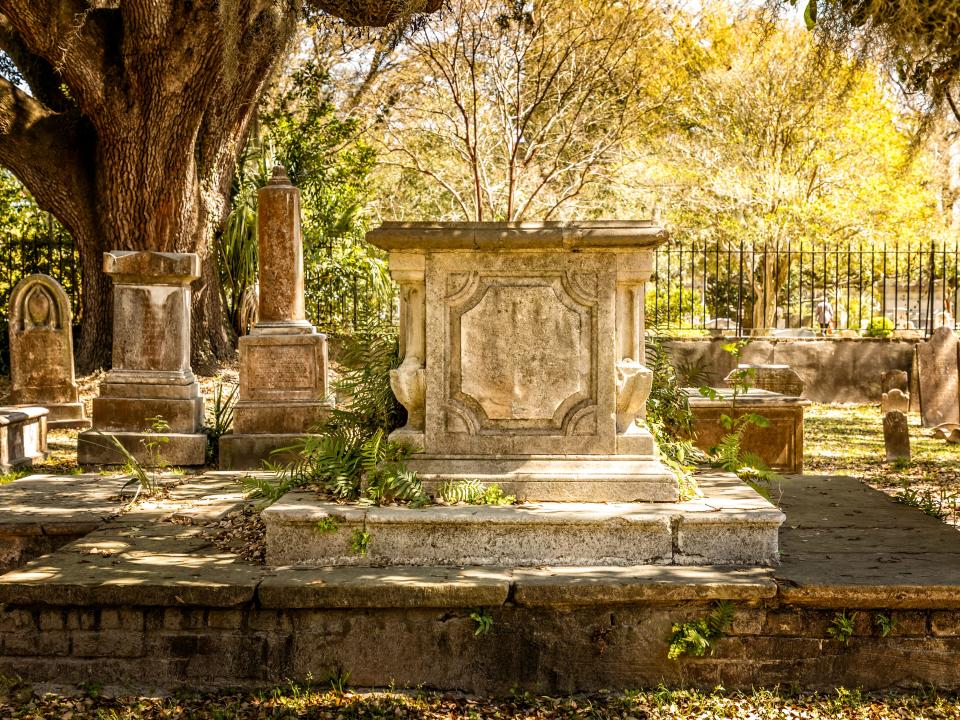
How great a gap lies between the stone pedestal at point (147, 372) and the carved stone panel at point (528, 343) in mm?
4545

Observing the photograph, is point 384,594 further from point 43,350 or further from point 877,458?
point 43,350

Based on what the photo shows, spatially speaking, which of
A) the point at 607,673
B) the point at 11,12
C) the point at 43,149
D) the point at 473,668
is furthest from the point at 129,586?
the point at 43,149

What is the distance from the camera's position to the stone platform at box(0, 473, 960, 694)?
13.1 feet

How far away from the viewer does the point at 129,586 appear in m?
4.04

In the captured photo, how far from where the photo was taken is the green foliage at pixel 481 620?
398 cm

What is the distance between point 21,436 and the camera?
8.54 meters

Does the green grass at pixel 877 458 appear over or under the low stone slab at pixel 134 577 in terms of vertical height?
under

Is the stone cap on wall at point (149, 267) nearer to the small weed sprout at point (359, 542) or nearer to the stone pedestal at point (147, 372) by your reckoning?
the stone pedestal at point (147, 372)

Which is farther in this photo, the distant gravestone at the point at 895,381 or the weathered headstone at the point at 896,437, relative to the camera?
the distant gravestone at the point at 895,381

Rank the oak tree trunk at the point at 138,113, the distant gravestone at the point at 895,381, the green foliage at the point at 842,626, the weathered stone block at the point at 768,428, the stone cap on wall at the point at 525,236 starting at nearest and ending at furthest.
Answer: the green foliage at the point at 842,626
the stone cap on wall at the point at 525,236
the weathered stone block at the point at 768,428
the oak tree trunk at the point at 138,113
the distant gravestone at the point at 895,381

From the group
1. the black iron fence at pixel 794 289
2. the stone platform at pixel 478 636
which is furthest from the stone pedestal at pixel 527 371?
the black iron fence at pixel 794 289

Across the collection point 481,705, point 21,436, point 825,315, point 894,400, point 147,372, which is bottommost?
point 481,705

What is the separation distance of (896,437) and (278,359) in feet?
20.4

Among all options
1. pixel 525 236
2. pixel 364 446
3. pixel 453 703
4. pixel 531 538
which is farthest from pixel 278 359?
pixel 453 703
